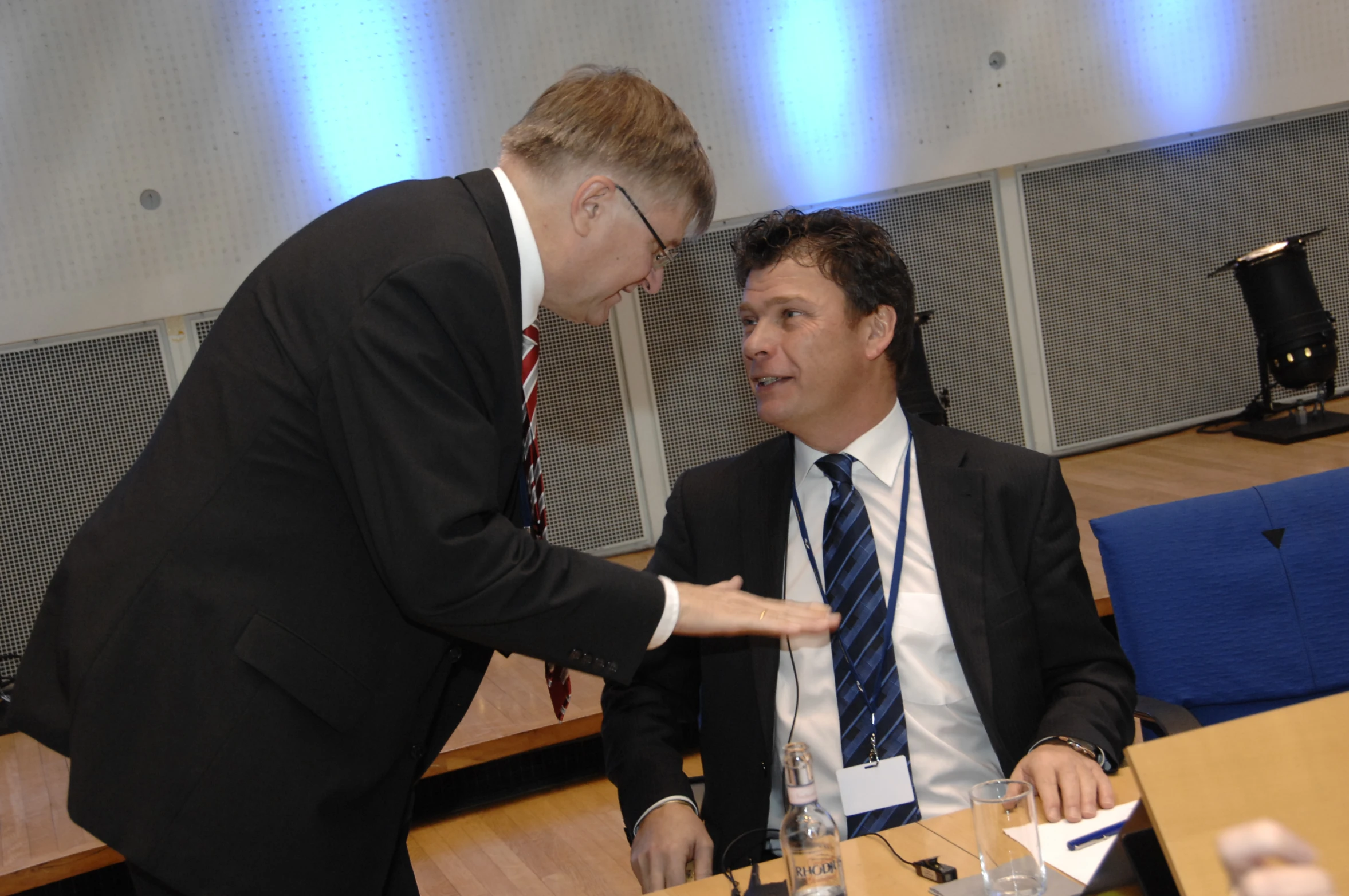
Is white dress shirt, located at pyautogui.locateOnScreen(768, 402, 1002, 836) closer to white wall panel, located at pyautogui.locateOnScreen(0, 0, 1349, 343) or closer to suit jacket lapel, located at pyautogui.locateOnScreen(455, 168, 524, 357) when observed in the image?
suit jacket lapel, located at pyautogui.locateOnScreen(455, 168, 524, 357)

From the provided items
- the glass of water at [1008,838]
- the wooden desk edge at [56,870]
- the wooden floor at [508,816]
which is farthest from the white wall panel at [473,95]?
the glass of water at [1008,838]

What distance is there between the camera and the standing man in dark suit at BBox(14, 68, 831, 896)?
133 cm

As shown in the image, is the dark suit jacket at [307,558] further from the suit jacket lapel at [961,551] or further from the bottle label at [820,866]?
the suit jacket lapel at [961,551]

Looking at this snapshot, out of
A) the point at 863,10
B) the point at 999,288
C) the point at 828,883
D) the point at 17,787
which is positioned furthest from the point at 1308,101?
the point at 17,787

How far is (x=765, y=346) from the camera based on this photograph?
2137mm

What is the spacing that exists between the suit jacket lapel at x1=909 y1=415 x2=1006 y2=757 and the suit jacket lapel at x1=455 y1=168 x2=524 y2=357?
828 mm

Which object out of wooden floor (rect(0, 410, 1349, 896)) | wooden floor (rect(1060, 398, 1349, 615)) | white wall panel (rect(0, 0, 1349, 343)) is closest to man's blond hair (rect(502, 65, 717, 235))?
wooden floor (rect(0, 410, 1349, 896))

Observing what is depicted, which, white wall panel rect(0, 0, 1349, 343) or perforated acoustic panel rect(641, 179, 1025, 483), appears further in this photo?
perforated acoustic panel rect(641, 179, 1025, 483)

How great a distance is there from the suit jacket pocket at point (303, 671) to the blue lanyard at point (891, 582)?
0.78 m

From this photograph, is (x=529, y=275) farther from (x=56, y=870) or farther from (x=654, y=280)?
(x=56, y=870)

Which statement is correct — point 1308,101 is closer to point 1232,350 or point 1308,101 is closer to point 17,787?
point 1232,350

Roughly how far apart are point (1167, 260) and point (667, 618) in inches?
207

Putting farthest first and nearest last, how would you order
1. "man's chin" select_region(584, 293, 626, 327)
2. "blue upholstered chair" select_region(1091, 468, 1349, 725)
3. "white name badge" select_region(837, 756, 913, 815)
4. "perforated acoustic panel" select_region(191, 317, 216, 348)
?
"perforated acoustic panel" select_region(191, 317, 216, 348), "blue upholstered chair" select_region(1091, 468, 1349, 725), "white name badge" select_region(837, 756, 913, 815), "man's chin" select_region(584, 293, 626, 327)

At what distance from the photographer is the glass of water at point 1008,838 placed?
4.40 ft
